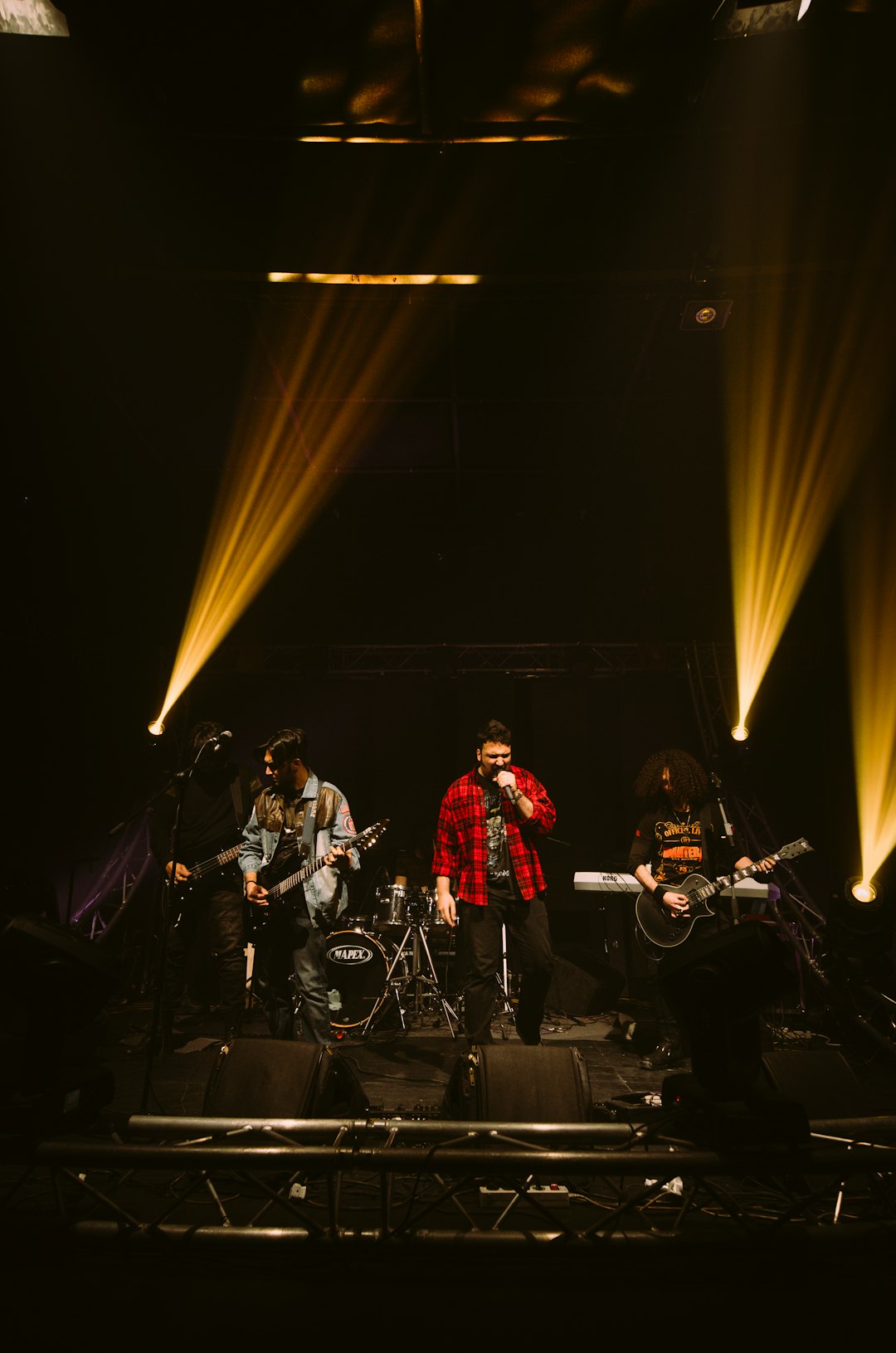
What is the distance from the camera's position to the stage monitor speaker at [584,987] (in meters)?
7.09

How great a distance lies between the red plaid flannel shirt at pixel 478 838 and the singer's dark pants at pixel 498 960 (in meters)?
0.10

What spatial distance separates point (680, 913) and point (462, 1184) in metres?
3.24

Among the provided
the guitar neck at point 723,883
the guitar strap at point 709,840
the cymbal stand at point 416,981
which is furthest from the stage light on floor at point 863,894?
the cymbal stand at point 416,981

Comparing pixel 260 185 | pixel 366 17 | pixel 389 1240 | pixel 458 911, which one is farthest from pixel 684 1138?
pixel 260 185

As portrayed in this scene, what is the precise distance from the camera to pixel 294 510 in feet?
32.3

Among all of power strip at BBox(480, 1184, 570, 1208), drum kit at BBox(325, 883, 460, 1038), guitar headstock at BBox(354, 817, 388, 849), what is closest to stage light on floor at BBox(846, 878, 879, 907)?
drum kit at BBox(325, 883, 460, 1038)

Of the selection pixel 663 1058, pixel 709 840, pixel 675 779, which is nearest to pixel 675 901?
pixel 709 840

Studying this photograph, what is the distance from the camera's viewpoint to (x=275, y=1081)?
293 cm

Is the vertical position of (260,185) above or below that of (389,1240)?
above

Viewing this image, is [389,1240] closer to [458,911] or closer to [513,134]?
[458,911]

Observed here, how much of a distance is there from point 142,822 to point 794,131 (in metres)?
9.44

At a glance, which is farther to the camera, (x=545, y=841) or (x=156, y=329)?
(x=545, y=841)

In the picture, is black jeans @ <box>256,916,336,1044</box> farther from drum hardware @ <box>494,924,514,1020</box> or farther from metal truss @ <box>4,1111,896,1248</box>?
drum hardware @ <box>494,924,514,1020</box>

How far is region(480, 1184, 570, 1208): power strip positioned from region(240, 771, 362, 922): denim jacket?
74.5 inches
